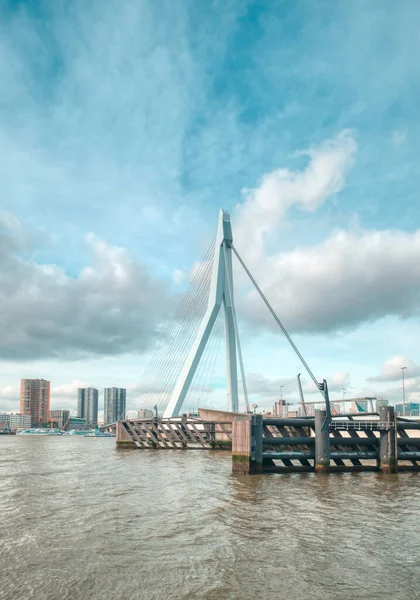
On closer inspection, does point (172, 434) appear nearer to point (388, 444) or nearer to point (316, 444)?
point (316, 444)

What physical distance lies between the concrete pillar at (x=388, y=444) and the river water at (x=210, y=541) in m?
6.24

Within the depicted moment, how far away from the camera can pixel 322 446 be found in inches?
1113

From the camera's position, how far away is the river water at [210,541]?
9516 mm

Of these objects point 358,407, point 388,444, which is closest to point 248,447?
point 388,444

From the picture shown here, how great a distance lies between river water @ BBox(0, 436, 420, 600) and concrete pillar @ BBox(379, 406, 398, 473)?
6.24 meters

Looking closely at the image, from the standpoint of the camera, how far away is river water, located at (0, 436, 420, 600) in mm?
9516

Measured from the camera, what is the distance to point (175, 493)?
69.2ft

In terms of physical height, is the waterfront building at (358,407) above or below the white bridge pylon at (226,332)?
below

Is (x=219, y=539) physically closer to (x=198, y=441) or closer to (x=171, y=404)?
(x=171, y=404)

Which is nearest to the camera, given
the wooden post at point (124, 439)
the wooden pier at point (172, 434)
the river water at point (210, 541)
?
the river water at point (210, 541)

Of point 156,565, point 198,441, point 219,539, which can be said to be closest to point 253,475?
point 219,539

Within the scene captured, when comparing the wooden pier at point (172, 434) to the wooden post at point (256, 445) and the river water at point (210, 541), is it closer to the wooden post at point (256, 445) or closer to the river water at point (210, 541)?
the wooden post at point (256, 445)

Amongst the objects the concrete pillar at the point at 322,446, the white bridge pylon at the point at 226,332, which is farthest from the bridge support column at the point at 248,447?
the white bridge pylon at the point at 226,332

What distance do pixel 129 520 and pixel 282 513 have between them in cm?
510
